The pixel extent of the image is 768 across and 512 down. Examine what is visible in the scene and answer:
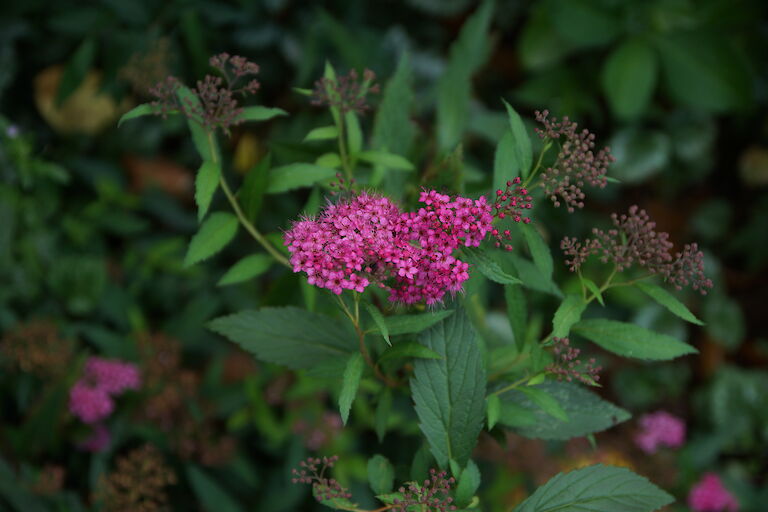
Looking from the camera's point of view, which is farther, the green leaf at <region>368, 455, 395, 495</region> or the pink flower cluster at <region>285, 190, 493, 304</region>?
the green leaf at <region>368, 455, 395, 495</region>

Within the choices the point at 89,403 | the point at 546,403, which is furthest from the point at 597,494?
the point at 89,403

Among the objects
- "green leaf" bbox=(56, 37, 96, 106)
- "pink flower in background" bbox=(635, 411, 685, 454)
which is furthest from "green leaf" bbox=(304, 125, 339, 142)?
"pink flower in background" bbox=(635, 411, 685, 454)

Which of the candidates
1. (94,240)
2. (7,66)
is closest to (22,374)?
(94,240)

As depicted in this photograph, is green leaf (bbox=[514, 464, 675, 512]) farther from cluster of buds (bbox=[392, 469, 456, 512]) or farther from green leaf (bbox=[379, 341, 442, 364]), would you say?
green leaf (bbox=[379, 341, 442, 364])

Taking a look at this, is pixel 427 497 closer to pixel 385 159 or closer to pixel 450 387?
pixel 450 387

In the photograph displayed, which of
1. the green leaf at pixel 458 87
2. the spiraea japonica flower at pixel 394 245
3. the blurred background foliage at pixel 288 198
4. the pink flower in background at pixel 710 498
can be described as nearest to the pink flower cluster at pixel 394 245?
the spiraea japonica flower at pixel 394 245

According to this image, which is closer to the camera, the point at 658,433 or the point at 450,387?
the point at 450,387
